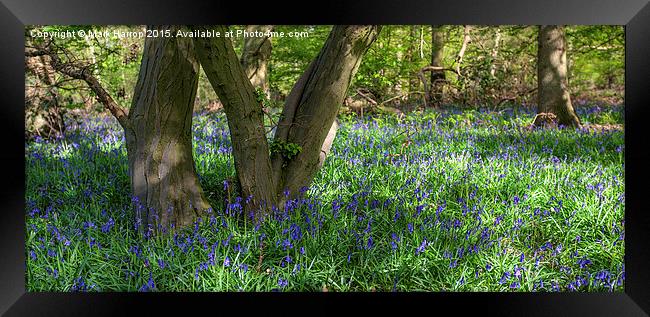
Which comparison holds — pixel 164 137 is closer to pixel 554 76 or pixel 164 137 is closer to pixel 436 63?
pixel 554 76

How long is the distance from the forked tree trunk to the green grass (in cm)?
15

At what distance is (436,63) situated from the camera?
29.0ft

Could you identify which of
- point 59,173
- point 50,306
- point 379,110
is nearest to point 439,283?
point 50,306

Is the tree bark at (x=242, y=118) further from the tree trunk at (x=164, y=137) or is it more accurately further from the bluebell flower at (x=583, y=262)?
the bluebell flower at (x=583, y=262)

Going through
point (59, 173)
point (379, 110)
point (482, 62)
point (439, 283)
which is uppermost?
point (482, 62)

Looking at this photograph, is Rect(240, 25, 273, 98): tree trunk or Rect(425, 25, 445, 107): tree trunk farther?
Rect(425, 25, 445, 107): tree trunk

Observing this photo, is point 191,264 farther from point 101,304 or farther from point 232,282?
point 101,304

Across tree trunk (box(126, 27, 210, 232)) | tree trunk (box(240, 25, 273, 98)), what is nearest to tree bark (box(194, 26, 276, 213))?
tree trunk (box(126, 27, 210, 232))

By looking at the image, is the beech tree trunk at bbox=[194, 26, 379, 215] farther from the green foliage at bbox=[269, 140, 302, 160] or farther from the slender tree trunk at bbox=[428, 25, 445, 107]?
the slender tree trunk at bbox=[428, 25, 445, 107]

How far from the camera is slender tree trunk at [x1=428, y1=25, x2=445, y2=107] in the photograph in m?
8.09

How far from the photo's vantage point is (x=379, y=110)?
6.94m

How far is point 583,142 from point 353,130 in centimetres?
251

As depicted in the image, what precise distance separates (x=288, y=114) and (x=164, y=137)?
2.63 ft
